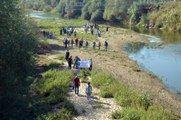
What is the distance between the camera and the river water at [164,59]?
1747 inches

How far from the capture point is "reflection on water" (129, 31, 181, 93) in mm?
44003

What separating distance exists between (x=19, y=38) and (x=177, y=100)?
15660 mm

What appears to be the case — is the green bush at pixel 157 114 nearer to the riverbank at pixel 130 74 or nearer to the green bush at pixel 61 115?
the riverbank at pixel 130 74

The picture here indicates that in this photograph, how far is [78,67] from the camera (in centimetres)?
4269

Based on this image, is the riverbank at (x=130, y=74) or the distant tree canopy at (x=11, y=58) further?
the riverbank at (x=130, y=74)

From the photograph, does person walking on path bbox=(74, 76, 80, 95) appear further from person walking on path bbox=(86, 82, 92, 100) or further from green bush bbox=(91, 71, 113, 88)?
green bush bbox=(91, 71, 113, 88)

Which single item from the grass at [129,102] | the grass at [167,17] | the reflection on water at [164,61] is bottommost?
the reflection on water at [164,61]

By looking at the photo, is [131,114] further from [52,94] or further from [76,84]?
[52,94]

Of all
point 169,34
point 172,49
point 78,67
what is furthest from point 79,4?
point 78,67

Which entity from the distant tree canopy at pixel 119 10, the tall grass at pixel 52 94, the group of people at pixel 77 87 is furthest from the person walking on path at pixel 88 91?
the distant tree canopy at pixel 119 10

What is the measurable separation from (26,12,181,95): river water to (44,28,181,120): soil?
4.56 feet

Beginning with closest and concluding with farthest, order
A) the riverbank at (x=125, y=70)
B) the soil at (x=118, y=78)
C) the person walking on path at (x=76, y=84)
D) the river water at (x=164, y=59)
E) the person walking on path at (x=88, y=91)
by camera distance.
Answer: the soil at (x=118, y=78) < the person walking on path at (x=88, y=91) < the person walking on path at (x=76, y=84) < the riverbank at (x=125, y=70) < the river water at (x=164, y=59)

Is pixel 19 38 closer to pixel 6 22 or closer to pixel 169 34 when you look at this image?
pixel 6 22

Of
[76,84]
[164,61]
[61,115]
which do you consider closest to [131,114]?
[61,115]
